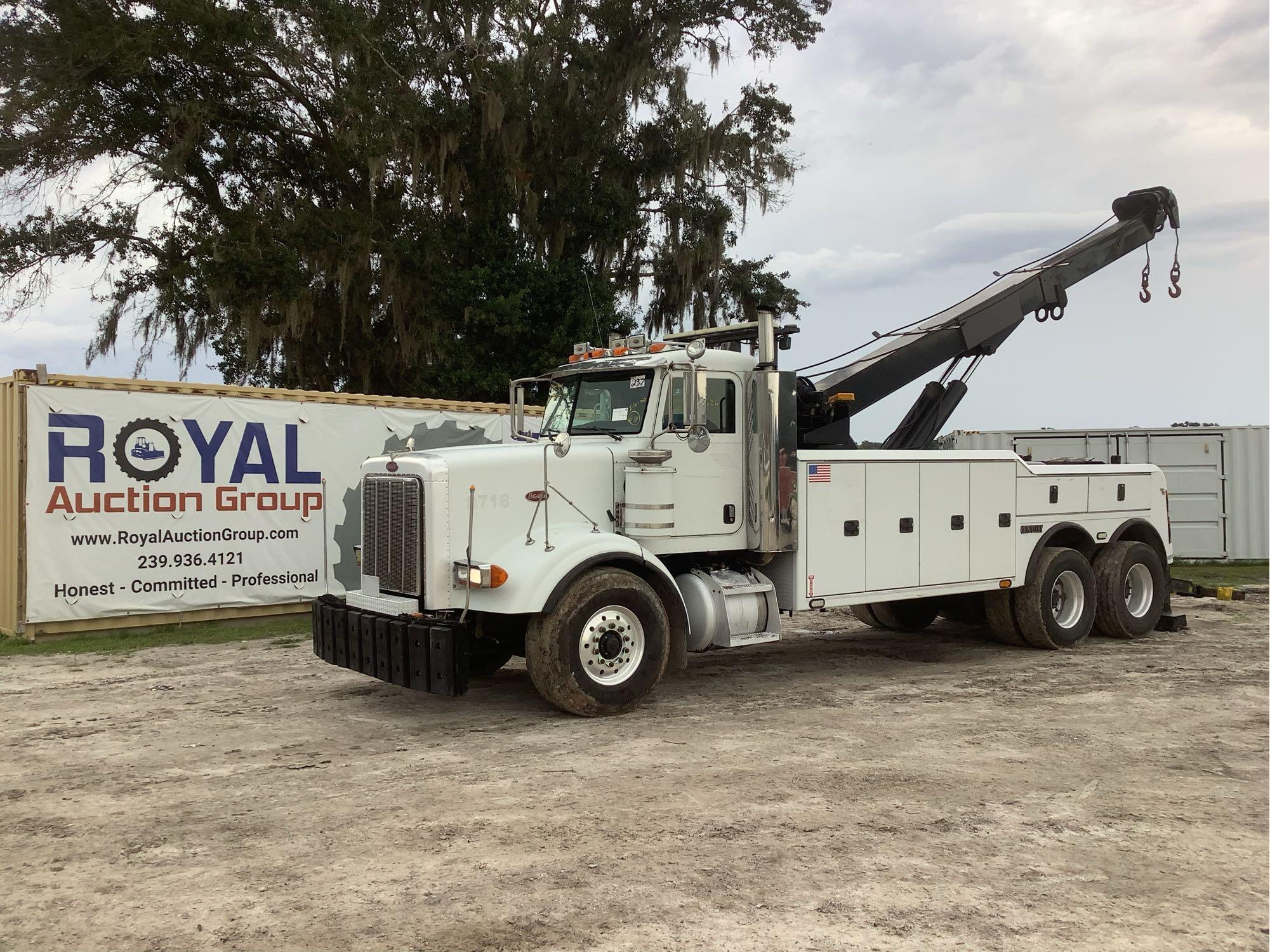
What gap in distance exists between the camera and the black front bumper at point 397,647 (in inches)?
269

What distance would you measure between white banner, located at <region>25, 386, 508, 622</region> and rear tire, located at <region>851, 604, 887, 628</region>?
6.25 metres

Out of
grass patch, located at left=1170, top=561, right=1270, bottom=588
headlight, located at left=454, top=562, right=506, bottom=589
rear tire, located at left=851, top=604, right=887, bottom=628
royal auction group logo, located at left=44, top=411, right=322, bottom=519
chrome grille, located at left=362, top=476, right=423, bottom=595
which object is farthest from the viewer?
grass patch, located at left=1170, top=561, right=1270, bottom=588

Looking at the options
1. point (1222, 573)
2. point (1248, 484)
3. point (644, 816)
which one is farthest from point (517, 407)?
point (1248, 484)

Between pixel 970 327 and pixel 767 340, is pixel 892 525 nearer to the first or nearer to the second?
pixel 767 340

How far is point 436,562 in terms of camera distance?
722 cm

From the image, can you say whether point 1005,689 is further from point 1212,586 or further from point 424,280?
point 424,280

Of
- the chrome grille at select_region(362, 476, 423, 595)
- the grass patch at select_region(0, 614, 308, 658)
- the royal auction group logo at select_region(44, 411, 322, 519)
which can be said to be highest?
the royal auction group logo at select_region(44, 411, 322, 519)

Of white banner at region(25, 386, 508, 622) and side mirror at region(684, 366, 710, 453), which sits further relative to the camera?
white banner at region(25, 386, 508, 622)

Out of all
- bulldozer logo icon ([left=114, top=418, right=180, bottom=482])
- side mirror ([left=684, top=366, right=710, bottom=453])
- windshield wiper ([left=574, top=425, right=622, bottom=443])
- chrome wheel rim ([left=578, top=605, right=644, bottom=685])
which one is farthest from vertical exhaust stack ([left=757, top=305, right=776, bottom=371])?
bulldozer logo icon ([left=114, top=418, right=180, bottom=482])

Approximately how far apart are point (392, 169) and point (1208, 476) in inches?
676

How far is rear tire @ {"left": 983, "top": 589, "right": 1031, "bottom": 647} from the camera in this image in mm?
10656

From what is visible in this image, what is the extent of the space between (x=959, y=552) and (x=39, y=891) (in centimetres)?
790

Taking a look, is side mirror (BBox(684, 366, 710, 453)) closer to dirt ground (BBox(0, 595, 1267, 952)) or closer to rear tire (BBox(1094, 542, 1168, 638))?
dirt ground (BBox(0, 595, 1267, 952))

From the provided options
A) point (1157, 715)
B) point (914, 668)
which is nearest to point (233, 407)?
point (914, 668)
